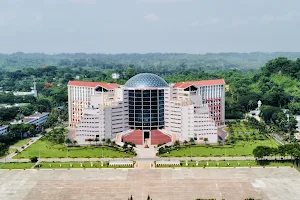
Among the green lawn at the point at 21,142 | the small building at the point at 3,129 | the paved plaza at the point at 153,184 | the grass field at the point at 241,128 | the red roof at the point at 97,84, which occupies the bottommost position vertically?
the paved plaza at the point at 153,184

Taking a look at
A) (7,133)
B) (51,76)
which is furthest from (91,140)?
(51,76)

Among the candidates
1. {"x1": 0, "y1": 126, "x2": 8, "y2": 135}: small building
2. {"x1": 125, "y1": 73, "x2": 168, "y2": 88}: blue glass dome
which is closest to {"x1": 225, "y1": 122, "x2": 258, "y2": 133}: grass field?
{"x1": 125, "y1": 73, "x2": 168, "y2": 88}: blue glass dome

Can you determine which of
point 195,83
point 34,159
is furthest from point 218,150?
point 34,159

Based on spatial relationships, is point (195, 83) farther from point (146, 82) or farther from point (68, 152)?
point (68, 152)

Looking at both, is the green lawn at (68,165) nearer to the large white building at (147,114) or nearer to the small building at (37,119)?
the large white building at (147,114)

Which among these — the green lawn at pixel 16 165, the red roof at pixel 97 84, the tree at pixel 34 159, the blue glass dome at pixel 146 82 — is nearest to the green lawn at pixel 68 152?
the tree at pixel 34 159

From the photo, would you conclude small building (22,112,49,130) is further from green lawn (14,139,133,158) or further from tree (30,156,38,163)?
tree (30,156,38,163)
